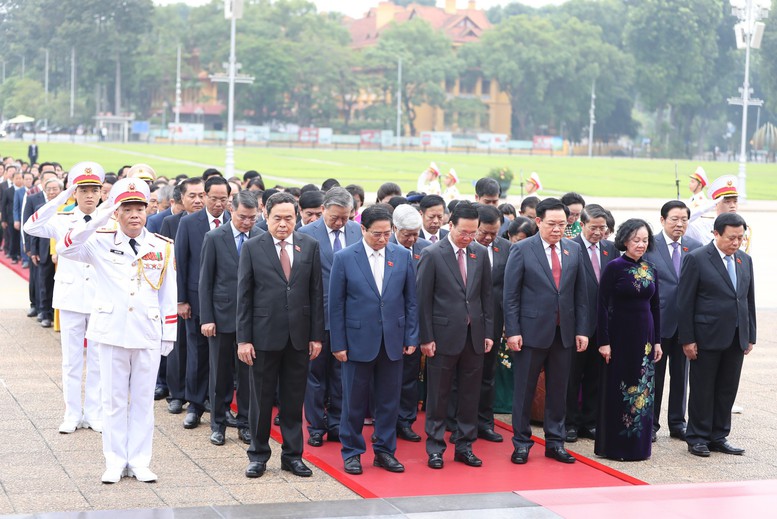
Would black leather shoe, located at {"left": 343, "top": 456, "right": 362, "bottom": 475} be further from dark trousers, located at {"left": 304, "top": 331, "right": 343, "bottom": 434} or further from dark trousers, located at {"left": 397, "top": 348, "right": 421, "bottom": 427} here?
dark trousers, located at {"left": 397, "top": 348, "right": 421, "bottom": 427}

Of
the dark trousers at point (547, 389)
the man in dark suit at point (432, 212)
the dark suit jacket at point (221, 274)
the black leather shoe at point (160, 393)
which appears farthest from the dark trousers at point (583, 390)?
the black leather shoe at point (160, 393)

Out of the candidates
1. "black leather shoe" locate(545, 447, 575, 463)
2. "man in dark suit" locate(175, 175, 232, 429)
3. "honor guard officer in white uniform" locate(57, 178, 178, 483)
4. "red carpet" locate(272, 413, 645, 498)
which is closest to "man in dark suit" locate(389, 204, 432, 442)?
"red carpet" locate(272, 413, 645, 498)

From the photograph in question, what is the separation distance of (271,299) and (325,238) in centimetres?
128

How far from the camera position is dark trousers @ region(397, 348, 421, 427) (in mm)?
8531

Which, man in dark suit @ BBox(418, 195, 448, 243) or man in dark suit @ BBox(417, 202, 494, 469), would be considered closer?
man in dark suit @ BBox(417, 202, 494, 469)

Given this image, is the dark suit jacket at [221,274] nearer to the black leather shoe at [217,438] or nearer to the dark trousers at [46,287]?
the black leather shoe at [217,438]

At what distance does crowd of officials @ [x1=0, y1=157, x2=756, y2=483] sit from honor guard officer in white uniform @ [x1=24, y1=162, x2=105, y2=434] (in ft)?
0.05

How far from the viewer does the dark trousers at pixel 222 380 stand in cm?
809

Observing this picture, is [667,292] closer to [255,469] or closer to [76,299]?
[255,469]

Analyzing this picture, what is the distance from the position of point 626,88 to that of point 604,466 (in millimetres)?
97028

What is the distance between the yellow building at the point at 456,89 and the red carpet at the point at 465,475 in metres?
88.4

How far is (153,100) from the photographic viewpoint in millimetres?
→ 101875

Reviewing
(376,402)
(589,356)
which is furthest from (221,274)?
(589,356)

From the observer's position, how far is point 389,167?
62000 mm
